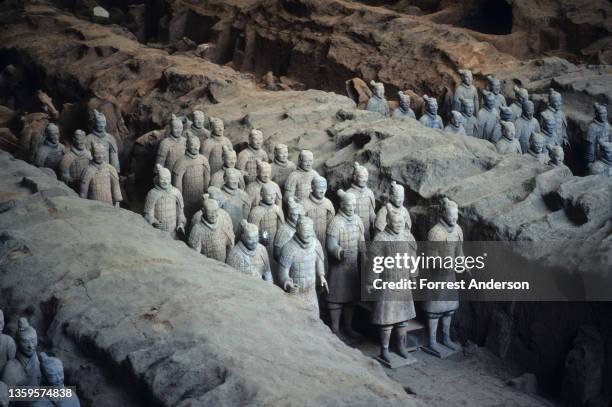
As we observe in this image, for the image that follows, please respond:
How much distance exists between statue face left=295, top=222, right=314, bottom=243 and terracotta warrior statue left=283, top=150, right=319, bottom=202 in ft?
4.63

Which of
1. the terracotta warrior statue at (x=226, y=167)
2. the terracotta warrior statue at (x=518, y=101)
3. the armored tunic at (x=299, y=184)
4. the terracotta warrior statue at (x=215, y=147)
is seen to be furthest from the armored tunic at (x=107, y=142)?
the terracotta warrior statue at (x=518, y=101)

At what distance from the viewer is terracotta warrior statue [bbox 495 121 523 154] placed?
11.0 meters

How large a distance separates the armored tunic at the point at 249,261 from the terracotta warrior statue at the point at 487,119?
500cm

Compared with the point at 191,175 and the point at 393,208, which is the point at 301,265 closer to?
the point at 393,208

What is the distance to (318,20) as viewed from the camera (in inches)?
635

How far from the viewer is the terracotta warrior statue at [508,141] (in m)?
11.0

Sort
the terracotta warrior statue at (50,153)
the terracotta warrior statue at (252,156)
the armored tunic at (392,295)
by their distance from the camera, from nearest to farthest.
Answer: the armored tunic at (392,295), the terracotta warrior statue at (252,156), the terracotta warrior statue at (50,153)

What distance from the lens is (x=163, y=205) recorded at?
922 centimetres

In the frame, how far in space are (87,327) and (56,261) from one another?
1.00 m

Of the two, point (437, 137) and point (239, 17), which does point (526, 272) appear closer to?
point (437, 137)

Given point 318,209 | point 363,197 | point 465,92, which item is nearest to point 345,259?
point 318,209

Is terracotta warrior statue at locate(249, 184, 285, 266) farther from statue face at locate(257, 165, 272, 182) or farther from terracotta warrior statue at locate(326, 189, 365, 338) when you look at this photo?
terracotta warrior statue at locate(326, 189, 365, 338)

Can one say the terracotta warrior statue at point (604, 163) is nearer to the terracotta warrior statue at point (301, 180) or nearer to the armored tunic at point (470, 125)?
the armored tunic at point (470, 125)

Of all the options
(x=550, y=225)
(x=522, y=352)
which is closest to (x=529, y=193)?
(x=550, y=225)
